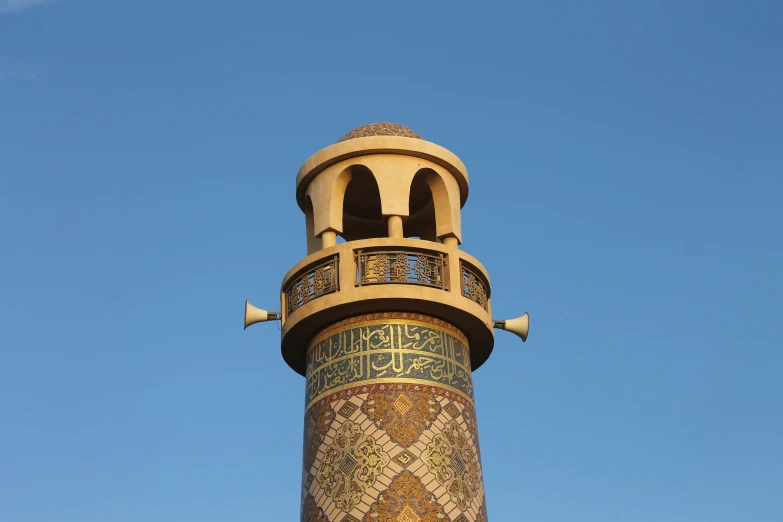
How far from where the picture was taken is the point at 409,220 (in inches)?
625

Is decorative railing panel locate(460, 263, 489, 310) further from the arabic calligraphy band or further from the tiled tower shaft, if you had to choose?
the arabic calligraphy band

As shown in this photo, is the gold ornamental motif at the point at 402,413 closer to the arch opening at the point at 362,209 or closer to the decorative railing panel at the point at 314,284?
the decorative railing panel at the point at 314,284

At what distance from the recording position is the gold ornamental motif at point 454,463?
12.5 metres

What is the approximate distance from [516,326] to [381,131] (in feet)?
8.88

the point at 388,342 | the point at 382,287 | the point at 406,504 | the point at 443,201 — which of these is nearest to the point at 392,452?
the point at 406,504

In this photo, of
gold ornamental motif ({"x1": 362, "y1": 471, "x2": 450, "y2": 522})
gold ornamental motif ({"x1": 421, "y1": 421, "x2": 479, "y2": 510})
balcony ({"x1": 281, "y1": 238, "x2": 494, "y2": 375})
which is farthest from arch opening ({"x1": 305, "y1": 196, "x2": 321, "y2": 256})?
gold ornamental motif ({"x1": 362, "y1": 471, "x2": 450, "y2": 522})

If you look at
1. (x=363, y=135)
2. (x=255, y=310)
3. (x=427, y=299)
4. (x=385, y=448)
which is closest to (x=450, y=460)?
(x=385, y=448)

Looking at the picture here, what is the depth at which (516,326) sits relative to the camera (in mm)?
14320

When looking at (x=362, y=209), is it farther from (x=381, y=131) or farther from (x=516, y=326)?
(x=516, y=326)

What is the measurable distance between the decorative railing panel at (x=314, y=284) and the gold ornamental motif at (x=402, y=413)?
135 cm

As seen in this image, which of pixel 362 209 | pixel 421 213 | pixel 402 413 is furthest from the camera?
pixel 362 209

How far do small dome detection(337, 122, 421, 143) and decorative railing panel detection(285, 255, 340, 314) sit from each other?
1.76 metres

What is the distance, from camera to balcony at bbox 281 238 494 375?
1322 centimetres

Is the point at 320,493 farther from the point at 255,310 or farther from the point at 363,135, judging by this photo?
the point at 363,135
